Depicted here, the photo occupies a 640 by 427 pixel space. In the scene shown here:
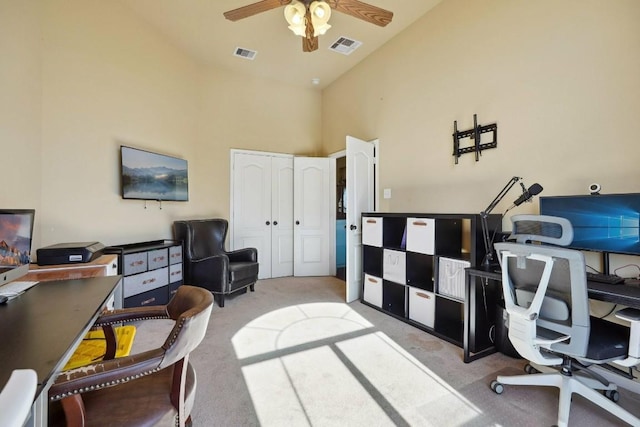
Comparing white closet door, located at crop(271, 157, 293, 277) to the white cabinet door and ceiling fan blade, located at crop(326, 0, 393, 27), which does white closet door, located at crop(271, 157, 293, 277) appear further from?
ceiling fan blade, located at crop(326, 0, 393, 27)

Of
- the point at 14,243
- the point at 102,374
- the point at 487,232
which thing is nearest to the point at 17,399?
the point at 102,374

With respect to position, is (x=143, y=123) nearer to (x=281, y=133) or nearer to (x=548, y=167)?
(x=281, y=133)

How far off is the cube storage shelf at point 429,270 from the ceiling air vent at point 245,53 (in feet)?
9.24

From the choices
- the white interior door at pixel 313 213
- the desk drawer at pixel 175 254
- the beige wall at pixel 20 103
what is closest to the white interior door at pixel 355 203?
the white interior door at pixel 313 213

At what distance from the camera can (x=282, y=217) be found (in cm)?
495

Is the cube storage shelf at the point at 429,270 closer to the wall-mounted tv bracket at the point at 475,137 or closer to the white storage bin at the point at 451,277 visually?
the white storage bin at the point at 451,277

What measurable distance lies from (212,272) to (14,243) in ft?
7.21

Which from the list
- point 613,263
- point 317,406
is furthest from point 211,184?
point 613,263

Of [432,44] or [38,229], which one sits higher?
[432,44]

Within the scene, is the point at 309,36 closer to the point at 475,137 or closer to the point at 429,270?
the point at 475,137

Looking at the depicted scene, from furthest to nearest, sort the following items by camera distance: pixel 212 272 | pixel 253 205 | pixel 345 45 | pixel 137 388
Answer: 1. pixel 253 205
2. pixel 345 45
3. pixel 212 272
4. pixel 137 388

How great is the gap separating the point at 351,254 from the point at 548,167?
84.2 inches

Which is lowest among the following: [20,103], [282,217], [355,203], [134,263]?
[134,263]

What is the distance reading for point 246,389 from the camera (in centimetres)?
188
